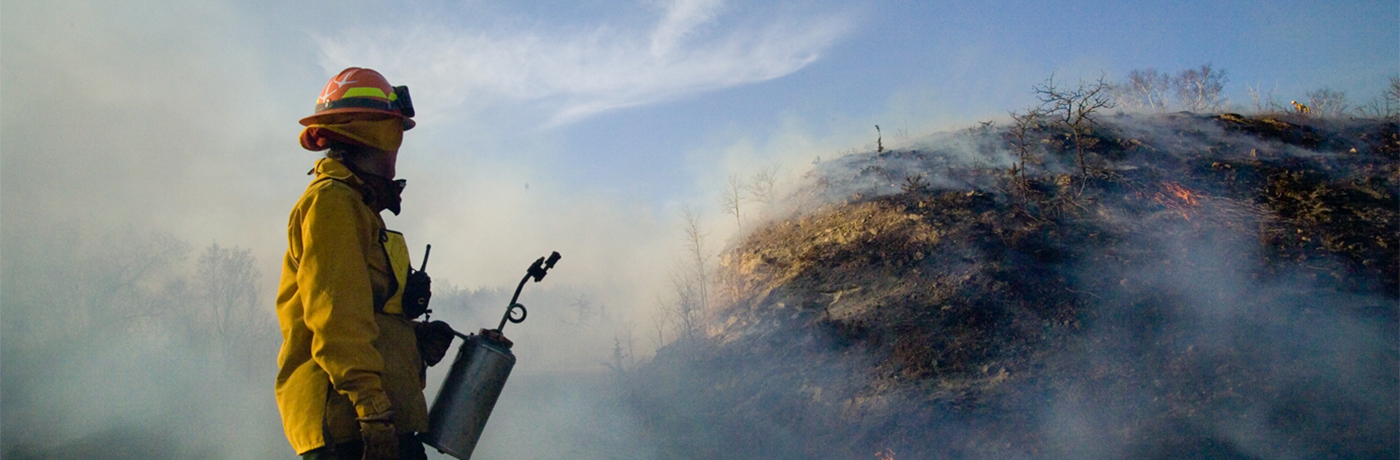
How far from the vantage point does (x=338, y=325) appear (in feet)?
7.02

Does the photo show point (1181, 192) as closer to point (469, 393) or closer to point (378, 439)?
point (469, 393)

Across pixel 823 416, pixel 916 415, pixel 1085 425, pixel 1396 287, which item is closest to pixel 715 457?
pixel 823 416

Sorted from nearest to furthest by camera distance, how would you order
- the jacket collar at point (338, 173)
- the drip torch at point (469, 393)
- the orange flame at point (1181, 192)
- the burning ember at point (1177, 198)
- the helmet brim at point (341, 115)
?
the jacket collar at point (338, 173) → the helmet brim at point (341, 115) → the drip torch at point (469, 393) → the burning ember at point (1177, 198) → the orange flame at point (1181, 192)

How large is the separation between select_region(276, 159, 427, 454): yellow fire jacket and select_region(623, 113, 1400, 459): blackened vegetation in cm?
786

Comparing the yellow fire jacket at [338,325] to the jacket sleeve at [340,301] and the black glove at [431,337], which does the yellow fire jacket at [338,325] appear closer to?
the jacket sleeve at [340,301]

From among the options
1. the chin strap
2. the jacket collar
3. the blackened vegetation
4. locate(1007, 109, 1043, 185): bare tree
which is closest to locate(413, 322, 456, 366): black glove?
the chin strap

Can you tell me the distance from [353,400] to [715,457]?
8.53 m

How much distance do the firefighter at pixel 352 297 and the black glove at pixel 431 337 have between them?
11 cm

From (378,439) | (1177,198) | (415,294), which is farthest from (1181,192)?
(378,439)

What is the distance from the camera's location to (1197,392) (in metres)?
8.48

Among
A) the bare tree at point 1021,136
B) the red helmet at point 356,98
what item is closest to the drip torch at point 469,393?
the red helmet at point 356,98

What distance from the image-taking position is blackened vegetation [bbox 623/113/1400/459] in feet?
27.5

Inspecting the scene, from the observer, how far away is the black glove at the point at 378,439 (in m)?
2.12

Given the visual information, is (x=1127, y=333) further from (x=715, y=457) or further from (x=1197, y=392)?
(x=715, y=457)
